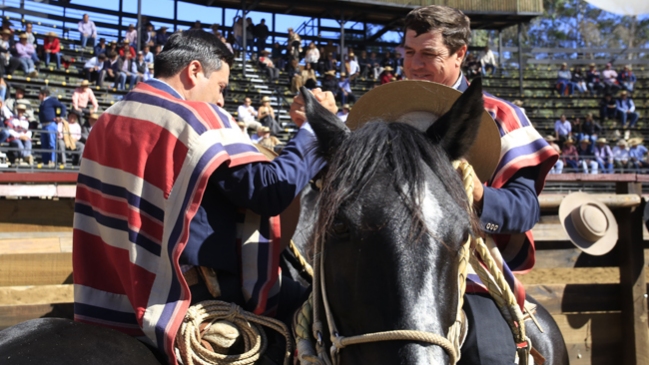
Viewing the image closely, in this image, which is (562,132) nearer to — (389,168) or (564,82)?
(564,82)

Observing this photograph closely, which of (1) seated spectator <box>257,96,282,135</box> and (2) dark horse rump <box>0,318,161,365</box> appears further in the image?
(1) seated spectator <box>257,96,282,135</box>

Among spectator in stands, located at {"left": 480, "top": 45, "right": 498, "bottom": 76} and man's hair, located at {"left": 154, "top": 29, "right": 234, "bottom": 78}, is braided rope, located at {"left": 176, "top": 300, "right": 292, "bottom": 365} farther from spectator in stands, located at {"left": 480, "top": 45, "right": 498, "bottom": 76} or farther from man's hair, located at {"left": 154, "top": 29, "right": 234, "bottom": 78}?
spectator in stands, located at {"left": 480, "top": 45, "right": 498, "bottom": 76}

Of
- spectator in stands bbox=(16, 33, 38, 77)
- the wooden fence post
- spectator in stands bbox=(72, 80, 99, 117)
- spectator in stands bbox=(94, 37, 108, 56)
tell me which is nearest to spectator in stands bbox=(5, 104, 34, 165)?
spectator in stands bbox=(72, 80, 99, 117)

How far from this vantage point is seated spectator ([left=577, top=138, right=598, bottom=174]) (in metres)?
19.4

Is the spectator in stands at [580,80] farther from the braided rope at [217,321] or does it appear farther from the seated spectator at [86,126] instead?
the braided rope at [217,321]

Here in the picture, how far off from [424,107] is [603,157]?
19.3m

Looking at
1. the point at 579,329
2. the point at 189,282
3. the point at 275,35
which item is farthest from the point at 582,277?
the point at 275,35

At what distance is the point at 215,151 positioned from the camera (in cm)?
232

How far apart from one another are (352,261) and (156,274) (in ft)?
2.64

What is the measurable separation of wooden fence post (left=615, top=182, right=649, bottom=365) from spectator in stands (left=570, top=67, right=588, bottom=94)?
26.2m

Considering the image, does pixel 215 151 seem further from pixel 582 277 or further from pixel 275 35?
pixel 275 35

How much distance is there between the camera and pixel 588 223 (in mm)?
4641

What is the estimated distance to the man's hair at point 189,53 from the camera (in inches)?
104

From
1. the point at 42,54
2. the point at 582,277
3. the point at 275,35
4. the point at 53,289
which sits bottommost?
the point at 582,277
